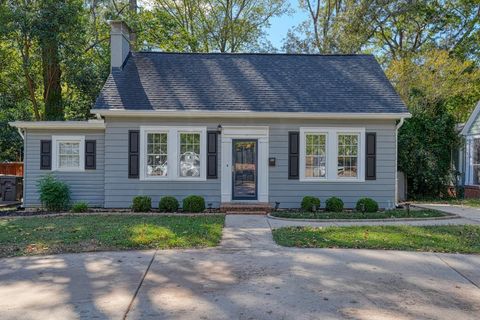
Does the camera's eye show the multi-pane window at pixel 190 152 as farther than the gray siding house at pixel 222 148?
Yes

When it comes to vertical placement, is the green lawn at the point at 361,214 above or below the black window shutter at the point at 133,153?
below

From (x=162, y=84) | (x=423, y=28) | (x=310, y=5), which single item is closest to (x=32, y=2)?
(x=162, y=84)

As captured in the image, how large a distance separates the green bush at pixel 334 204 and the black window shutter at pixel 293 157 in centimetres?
120

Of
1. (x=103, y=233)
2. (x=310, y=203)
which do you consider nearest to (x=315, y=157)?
(x=310, y=203)

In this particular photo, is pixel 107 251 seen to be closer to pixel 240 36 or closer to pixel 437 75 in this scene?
pixel 437 75

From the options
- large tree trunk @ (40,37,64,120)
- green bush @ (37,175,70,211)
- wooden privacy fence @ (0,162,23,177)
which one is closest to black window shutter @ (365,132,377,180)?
green bush @ (37,175,70,211)

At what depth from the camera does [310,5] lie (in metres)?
28.5

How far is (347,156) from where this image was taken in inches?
491

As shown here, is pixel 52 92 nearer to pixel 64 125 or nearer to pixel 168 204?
pixel 64 125

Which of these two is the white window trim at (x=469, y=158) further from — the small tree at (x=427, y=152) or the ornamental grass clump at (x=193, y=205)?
the ornamental grass clump at (x=193, y=205)

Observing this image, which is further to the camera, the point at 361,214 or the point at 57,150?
the point at 57,150

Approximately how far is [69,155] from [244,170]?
5.42 metres

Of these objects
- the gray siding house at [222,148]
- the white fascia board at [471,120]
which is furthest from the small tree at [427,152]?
the gray siding house at [222,148]

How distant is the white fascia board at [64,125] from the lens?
489 inches
